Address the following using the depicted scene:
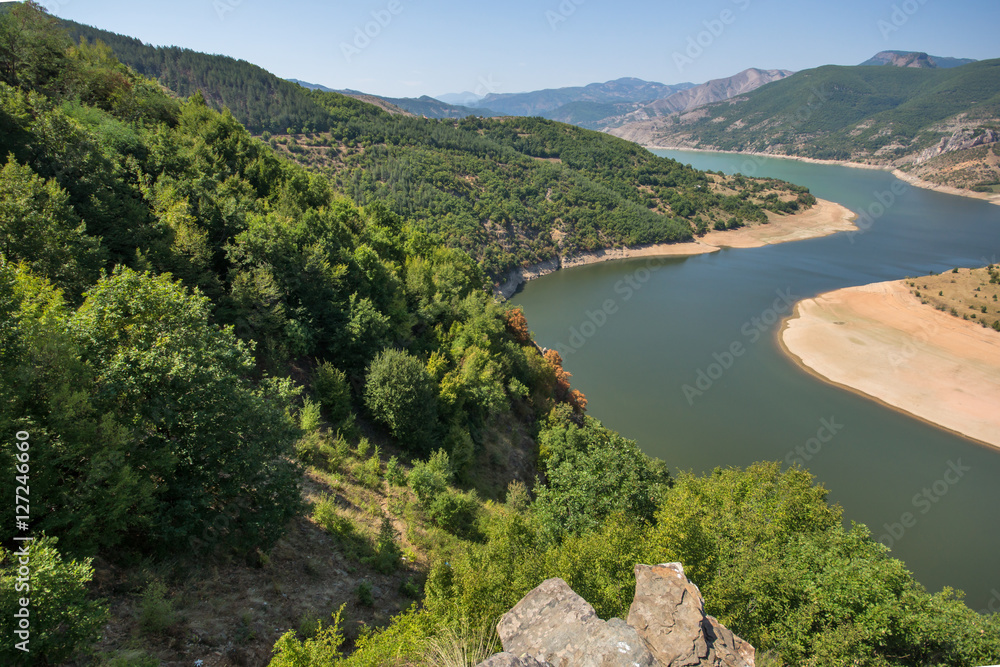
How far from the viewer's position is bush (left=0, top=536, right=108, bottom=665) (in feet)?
15.8

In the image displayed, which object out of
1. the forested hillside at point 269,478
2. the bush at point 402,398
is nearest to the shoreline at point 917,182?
the forested hillside at point 269,478

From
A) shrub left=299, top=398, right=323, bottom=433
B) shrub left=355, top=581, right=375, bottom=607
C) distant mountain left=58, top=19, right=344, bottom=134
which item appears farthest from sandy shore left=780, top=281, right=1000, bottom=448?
distant mountain left=58, top=19, right=344, bottom=134

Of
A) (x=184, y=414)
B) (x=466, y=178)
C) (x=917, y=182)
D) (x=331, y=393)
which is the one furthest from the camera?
(x=917, y=182)


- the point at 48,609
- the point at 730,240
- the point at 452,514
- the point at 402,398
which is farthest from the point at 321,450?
the point at 730,240

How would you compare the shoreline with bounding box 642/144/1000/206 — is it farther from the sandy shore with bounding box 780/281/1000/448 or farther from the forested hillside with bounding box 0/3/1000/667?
the forested hillside with bounding box 0/3/1000/667

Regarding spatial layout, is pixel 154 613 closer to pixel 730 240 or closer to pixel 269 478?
pixel 269 478

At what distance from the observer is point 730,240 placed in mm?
89312

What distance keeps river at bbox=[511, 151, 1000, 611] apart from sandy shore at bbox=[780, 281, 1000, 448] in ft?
6.72

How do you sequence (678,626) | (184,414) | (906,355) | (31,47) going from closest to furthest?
(678,626), (184,414), (31,47), (906,355)

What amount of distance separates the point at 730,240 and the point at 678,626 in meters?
95.2

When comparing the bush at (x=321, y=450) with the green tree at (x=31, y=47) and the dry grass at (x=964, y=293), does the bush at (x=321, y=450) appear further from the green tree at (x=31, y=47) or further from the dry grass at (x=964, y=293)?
the dry grass at (x=964, y=293)

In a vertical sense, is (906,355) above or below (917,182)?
below

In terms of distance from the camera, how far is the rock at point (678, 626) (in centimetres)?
636

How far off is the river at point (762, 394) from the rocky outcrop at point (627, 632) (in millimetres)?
22462
